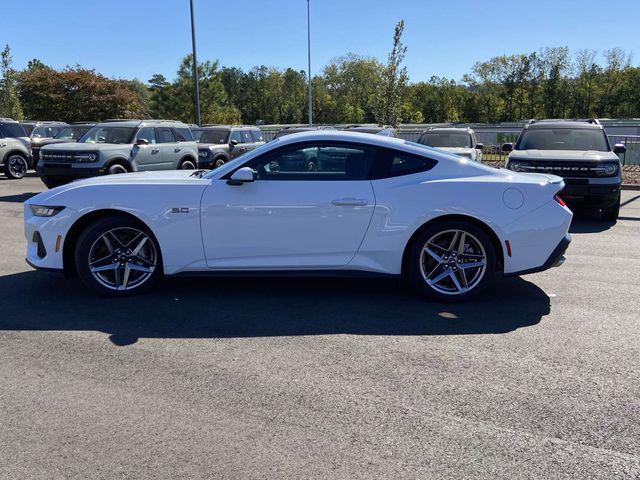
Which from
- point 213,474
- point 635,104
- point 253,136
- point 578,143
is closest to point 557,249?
point 213,474

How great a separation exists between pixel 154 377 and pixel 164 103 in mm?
45512

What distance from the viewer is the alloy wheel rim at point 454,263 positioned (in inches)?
213

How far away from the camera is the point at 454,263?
5426 millimetres

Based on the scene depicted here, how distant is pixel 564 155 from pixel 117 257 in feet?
26.7

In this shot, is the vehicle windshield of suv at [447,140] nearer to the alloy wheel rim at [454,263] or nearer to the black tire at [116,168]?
the black tire at [116,168]

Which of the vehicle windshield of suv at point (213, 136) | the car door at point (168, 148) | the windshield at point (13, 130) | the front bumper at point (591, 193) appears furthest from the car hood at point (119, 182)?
the windshield at point (13, 130)

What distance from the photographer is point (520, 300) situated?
18.2 feet

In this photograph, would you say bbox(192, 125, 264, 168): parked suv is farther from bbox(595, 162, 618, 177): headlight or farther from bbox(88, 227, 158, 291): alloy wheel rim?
bbox(88, 227, 158, 291): alloy wheel rim

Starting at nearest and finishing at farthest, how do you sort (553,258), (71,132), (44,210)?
(553,258)
(44,210)
(71,132)

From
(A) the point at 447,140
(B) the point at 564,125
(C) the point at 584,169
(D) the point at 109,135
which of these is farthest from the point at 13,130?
(C) the point at 584,169

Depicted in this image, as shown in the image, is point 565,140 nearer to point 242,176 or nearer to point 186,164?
point 242,176

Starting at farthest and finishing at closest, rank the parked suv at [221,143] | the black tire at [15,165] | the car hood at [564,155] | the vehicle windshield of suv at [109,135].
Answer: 1. the parked suv at [221,143]
2. the black tire at [15,165]
3. the vehicle windshield of suv at [109,135]
4. the car hood at [564,155]

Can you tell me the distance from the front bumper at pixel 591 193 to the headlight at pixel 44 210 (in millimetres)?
8025

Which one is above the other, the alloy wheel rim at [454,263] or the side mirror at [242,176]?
the side mirror at [242,176]
